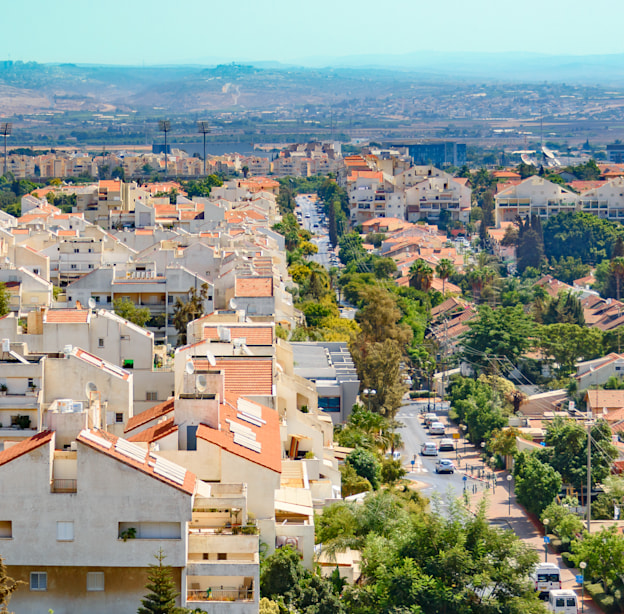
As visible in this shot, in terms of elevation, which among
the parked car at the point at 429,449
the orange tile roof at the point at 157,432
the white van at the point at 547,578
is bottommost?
the parked car at the point at 429,449

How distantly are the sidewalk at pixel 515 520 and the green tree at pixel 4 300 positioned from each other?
17231 mm

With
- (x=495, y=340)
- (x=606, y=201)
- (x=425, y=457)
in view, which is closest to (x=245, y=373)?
(x=425, y=457)

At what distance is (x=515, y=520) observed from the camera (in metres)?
49.4

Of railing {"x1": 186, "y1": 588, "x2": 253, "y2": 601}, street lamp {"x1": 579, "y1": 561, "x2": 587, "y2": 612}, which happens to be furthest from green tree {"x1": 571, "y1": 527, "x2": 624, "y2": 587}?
railing {"x1": 186, "y1": 588, "x2": 253, "y2": 601}

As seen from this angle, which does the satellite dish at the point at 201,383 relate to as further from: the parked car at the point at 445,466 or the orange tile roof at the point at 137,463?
the parked car at the point at 445,466

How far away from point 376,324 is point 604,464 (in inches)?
710

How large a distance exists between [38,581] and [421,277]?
273ft

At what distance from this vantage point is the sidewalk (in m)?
41.5

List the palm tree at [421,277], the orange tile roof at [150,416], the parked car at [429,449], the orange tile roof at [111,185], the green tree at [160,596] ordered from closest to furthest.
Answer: the green tree at [160,596] < the orange tile roof at [150,416] < the parked car at [429,449] < the palm tree at [421,277] < the orange tile roof at [111,185]

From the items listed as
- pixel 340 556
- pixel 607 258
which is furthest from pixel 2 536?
pixel 607 258

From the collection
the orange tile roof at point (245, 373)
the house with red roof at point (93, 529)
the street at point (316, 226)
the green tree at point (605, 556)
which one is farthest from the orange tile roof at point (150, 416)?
the street at point (316, 226)

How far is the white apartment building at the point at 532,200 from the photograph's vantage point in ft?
502

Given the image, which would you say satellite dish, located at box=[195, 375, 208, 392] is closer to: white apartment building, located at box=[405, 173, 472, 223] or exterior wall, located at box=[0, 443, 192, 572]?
exterior wall, located at box=[0, 443, 192, 572]

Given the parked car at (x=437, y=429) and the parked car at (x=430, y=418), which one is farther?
the parked car at (x=430, y=418)
